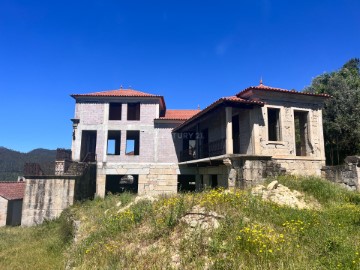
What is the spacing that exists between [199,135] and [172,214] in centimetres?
1144

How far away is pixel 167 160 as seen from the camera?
2073 centimetres

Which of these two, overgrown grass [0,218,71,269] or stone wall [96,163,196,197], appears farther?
stone wall [96,163,196,197]

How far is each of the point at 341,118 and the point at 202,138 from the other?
9.19 m

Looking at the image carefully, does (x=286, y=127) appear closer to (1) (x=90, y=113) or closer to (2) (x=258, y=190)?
(2) (x=258, y=190)

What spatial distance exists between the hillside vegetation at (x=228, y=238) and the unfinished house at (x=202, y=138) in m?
3.53

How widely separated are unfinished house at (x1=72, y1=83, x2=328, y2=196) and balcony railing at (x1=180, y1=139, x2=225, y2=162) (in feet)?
0.19

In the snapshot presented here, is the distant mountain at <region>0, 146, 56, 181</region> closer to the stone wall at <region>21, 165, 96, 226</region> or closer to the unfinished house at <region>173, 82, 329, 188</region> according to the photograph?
the stone wall at <region>21, 165, 96, 226</region>

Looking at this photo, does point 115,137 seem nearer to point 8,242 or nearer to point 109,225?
point 8,242

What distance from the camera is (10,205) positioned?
23688mm

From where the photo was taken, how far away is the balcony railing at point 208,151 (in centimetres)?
1515

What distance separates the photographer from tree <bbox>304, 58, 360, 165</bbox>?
1698 cm

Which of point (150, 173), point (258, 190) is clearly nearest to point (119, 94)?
point (150, 173)

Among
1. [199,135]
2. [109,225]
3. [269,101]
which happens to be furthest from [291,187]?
[199,135]

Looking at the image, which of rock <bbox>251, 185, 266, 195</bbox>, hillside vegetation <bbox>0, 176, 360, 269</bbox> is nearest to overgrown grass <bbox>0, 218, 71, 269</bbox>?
hillside vegetation <bbox>0, 176, 360, 269</bbox>
